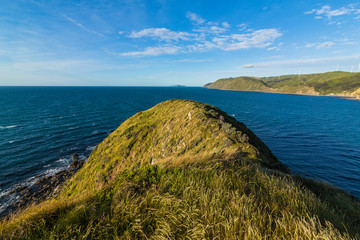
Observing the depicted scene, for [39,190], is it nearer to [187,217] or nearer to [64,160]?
[64,160]

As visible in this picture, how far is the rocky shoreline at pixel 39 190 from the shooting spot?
71.6 ft

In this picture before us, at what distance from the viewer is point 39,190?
24.8 m

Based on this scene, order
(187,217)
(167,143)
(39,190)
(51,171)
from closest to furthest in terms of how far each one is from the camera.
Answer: (187,217), (167,143), (39,190), (51,171)

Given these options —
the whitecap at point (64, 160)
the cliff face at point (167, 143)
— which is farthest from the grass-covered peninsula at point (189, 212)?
the whitecap at point (64, 160)

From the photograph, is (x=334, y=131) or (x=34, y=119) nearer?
(x=334, y=131)

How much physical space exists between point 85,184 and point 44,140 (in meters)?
31.3

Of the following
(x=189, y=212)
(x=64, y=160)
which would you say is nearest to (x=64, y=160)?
(x=64, y=160)

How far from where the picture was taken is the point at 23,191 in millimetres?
24484

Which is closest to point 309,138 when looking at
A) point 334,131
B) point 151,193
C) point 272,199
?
point 334,131

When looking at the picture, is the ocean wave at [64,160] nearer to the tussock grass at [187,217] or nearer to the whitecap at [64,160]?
the whitecap at [64,160]

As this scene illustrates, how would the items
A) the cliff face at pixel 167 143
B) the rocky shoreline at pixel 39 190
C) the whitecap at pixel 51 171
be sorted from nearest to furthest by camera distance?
the cliff face at pixel 167 143
the rocky shoreline at pixel 39 190
the whitecap at pixel 51 171

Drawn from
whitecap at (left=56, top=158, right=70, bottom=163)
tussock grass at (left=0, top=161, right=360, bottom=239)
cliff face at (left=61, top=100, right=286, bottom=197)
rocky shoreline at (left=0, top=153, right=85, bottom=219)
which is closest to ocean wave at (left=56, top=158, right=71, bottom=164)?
whitecap at (left=56, top=158, right=70, bottom=163)

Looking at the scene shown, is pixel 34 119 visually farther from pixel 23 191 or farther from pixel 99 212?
pixel 99 212

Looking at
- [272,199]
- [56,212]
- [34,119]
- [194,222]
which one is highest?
[194,222]
